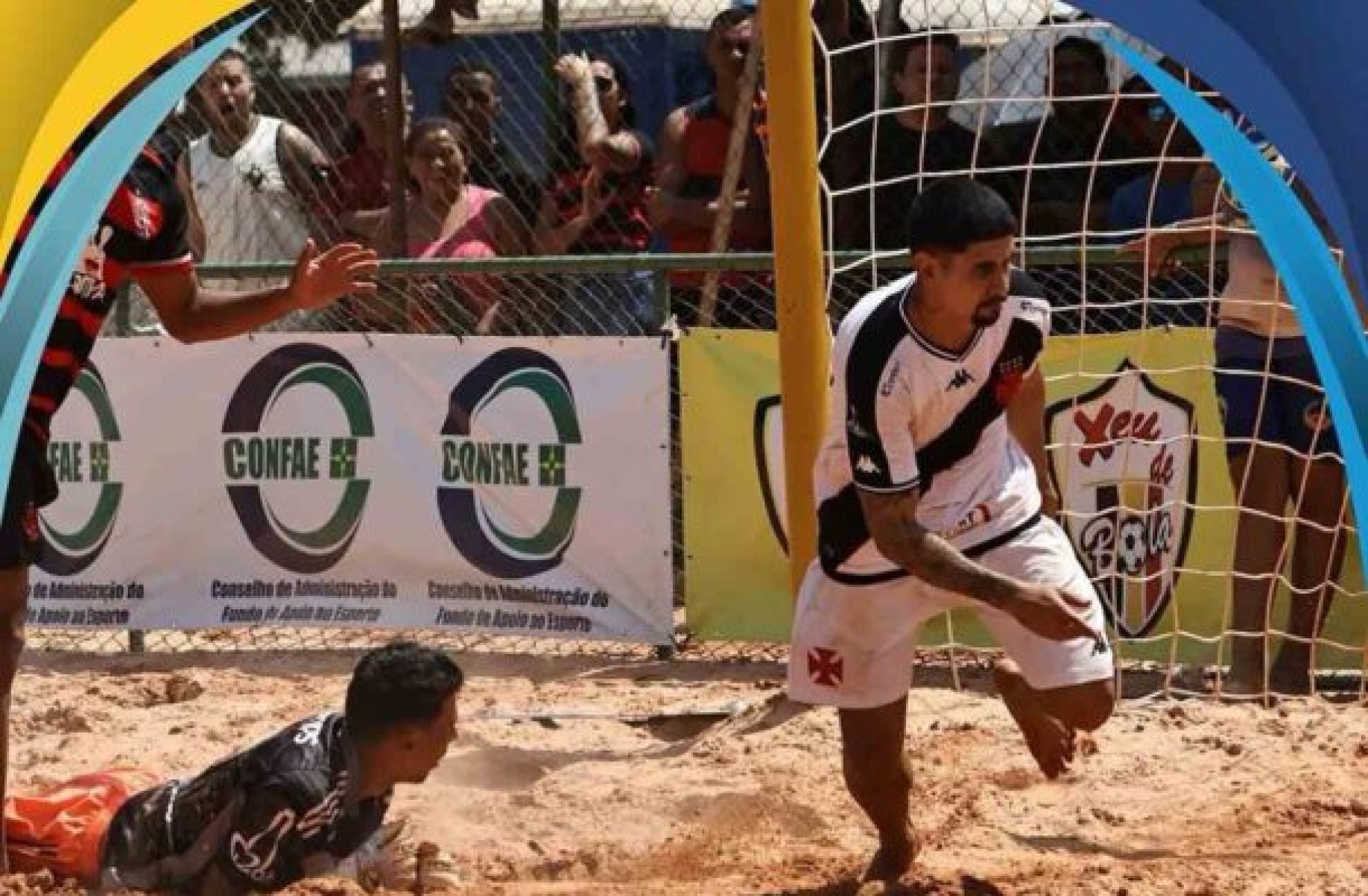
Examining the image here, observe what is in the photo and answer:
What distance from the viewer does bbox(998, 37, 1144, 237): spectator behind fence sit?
952cm

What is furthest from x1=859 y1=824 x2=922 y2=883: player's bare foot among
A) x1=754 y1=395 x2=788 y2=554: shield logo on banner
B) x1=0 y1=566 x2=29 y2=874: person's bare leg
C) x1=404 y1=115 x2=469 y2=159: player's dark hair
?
x1=404 y1=115 x2=469 y2=159: player's dark hair

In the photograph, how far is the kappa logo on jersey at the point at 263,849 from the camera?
6031mm

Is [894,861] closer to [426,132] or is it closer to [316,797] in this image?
[316,797]

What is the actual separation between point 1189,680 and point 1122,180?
6.44 ft

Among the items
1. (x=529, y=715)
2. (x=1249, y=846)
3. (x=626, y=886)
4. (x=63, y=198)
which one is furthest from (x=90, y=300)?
(x=1249, y=846)

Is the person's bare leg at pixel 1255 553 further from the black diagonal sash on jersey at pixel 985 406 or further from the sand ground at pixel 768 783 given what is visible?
the black diagonal sash on jersey at pixel 985 406

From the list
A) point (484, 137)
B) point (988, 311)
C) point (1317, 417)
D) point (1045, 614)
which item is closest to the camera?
point (1045, 614)

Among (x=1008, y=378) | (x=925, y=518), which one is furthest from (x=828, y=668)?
(x=1008, y=378)

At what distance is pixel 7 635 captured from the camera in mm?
6258

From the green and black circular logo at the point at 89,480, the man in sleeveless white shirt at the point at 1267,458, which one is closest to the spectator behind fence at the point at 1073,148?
the man in sleeveless white shirt at the point at 1267,458

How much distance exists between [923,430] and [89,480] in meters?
4.99

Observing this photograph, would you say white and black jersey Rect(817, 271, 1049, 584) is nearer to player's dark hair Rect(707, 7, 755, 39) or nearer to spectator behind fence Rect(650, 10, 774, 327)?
spectator behind fence Rect(650, 10, 774, 327)

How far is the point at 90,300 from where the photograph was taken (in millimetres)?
6328

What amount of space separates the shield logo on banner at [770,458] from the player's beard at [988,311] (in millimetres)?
3252
